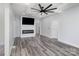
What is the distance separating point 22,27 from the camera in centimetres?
764

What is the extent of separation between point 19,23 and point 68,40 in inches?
221

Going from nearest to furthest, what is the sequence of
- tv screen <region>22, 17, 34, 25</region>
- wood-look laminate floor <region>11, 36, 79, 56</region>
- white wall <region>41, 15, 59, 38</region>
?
wood-look laminate floor <region>11, 36, 79, 56</region> → white wall <region>41, 15, 59, 38</region> → tv screen <region>22, 17, 34, 25</region>

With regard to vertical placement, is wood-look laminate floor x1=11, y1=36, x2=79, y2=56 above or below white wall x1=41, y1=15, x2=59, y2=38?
below

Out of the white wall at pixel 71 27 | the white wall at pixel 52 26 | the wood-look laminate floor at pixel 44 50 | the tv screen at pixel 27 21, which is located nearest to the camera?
the wood-look laminate floor at pixel 44 50

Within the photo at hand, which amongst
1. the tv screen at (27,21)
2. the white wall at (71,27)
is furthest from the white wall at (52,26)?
the tv screen at (27,21)

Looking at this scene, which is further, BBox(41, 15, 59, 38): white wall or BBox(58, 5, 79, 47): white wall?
BBox(41, 15, 59, 38): white wall

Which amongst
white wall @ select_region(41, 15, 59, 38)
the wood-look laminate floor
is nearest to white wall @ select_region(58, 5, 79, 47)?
the wood-look laminate floor

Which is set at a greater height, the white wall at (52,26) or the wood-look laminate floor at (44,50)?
the white wall at (52,26)

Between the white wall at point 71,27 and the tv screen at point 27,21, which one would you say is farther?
the tv screen at point 27,21

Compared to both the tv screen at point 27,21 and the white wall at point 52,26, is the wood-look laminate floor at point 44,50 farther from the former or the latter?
the tv screen at point 27,21

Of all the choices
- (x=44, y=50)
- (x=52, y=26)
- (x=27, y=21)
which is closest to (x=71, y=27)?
(x=44, y=50)

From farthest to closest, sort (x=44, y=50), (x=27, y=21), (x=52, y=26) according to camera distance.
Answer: (x=27, y=21) < (x=52, y=26) < (x=44, y=50)

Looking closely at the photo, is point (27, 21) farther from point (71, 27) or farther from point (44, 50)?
point (44, 50)

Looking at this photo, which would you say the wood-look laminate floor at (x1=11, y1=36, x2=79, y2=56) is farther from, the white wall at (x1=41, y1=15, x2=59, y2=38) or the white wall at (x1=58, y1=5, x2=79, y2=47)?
the white wall at (x1=41, y1=15, x2=59, y2=38)
